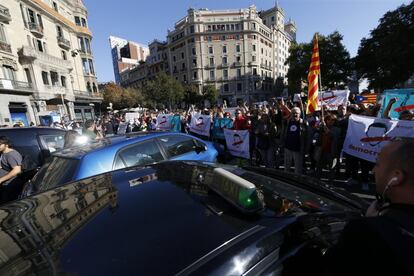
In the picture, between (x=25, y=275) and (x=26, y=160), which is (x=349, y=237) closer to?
(x=25, y=275)

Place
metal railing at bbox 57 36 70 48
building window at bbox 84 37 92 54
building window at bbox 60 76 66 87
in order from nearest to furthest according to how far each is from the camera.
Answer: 1. metal railing at bbox 57 36 70 48
2. building window at bbox 60 76 66 87
3. building window at bbox 84 37 92 54

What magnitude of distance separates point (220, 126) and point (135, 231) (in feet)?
24.7

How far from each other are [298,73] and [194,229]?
182 feet

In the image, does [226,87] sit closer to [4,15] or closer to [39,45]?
[39,45]

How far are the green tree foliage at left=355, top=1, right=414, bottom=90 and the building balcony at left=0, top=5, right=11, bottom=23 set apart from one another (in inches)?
1753

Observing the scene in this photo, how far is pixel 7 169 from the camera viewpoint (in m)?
4.11

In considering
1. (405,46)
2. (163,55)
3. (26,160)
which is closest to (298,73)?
(405,46)

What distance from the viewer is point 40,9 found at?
2883cm

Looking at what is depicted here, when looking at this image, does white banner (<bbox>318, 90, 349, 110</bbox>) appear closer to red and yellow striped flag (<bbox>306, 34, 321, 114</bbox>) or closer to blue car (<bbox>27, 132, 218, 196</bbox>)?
red and yellow striped flag (<bbox>306, 34, 321, 114</bbox>)

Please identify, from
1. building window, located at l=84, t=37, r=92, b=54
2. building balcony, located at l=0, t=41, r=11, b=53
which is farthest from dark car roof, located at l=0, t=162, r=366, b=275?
building window, located at l=84, t=37, r=92, b=54

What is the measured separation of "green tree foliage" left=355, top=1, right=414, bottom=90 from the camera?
2798 cm

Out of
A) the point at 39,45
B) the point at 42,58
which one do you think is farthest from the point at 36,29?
the point at 42,58

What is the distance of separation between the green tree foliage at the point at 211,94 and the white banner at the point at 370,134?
57.3 metres

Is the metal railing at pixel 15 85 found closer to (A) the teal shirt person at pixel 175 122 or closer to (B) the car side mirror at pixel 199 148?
(A) the teal shirt person at pixel 175 122
